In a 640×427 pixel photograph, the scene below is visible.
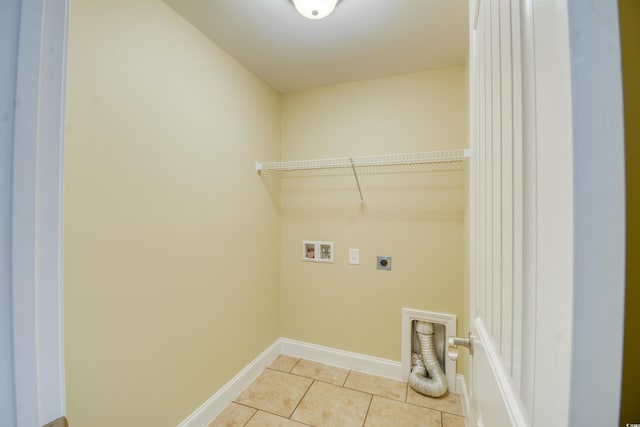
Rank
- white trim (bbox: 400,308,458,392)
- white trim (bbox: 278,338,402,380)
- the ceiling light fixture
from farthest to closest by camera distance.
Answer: white trim (bbox: 278,338,402,380)
white trim (bbox: 400,308,458,392)
the ceiling light fixture

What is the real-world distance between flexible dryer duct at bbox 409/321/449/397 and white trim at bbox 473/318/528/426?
5.00 feet

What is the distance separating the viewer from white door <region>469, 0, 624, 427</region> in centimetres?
22

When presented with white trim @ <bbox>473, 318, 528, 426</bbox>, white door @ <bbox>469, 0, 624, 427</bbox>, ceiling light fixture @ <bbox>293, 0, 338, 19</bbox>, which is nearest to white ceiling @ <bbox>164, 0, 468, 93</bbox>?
ceiling light fixture @ <bbox>293, 0, 338, 19</bbox>

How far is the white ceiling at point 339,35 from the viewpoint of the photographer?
1420mm

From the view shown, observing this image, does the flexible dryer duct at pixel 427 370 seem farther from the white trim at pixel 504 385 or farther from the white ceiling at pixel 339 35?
the white ceiling at pixel 339 35

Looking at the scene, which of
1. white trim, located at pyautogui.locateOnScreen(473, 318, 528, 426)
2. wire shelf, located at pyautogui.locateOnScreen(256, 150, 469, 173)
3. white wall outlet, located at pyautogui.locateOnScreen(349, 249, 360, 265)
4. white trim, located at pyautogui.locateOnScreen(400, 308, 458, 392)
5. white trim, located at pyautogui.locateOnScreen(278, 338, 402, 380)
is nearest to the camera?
white trim, located at pyautogui.locateOnScreen(473, 318, 528, 426)

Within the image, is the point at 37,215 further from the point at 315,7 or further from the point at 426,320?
the point at 426,320

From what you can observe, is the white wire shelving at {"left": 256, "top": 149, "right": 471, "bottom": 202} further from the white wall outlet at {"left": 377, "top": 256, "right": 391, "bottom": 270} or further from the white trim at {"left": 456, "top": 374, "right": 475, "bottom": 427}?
the white trim at {"left": 456, "top": 374, "right": 475, "bottom": 427}

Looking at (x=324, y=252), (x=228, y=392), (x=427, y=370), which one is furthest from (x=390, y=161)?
(x=228, y=392)

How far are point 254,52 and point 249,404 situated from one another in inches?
99.0

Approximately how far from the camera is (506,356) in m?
0.48

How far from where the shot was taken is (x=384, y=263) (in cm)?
216

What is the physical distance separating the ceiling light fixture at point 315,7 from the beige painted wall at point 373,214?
3.08 ft

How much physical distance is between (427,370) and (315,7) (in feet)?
8.32
